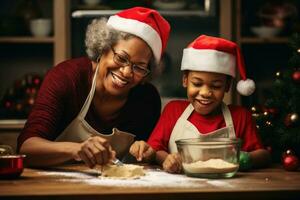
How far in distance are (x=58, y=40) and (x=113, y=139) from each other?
1163 millimetres

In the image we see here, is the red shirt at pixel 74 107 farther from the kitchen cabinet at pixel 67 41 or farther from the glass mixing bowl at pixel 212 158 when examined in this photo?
the kitchen cabinet at pixel 67 41

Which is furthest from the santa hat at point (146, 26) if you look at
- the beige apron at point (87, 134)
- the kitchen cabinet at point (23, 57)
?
the kitchen cabinet at point (23, 57)

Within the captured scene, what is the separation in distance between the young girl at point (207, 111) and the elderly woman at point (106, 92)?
17 centimetres

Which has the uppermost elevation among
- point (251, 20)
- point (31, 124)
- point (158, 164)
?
point (251, 20)

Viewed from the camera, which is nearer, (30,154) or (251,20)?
(30,154)

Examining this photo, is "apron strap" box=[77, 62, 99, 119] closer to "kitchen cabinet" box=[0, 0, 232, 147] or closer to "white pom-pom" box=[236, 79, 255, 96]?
"white pom-pom" box=[236, 79, 255, 96]

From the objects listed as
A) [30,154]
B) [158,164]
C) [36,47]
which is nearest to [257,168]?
[158,164]

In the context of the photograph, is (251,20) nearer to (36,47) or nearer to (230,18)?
(230,18)

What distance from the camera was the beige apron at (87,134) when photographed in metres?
2.06

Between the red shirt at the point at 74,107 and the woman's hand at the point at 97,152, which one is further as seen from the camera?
the red shirt at the point at 74,107

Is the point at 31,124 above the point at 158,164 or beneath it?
above

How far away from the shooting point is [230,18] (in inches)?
122

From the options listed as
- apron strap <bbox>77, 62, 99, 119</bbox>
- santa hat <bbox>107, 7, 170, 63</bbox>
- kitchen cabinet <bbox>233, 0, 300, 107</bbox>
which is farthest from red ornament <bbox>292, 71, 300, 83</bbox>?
kitchen cabinet <bbox>233, 0, 300, 107</bbox>

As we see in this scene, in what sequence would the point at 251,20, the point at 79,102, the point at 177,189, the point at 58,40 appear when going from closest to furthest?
the point at 177,189
the point at 79,102
the point at 58,40
the point at 251,20
